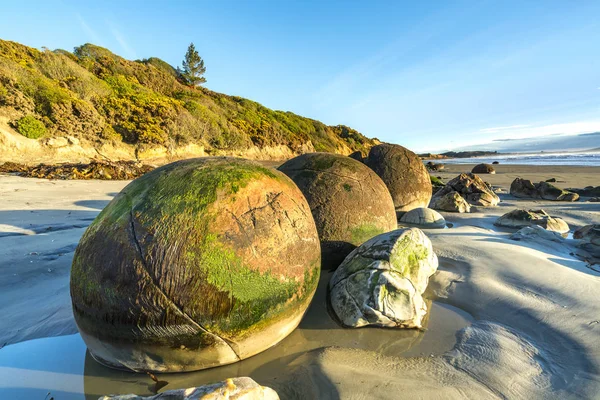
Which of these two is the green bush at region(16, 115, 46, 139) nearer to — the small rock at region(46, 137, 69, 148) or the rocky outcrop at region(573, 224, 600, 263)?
the small rock at region(46, 137, 69, 148)

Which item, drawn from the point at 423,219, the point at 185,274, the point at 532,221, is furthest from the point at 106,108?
the point at 532,221

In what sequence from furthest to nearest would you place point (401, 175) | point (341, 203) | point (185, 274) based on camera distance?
point (401, 175) → point (341, 203) → point (185, 274)

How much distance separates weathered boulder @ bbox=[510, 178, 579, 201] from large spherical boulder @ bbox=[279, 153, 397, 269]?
33.1 ft

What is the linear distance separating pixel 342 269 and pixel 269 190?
1.36 metres

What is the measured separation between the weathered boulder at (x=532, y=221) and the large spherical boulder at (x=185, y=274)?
6.78 m

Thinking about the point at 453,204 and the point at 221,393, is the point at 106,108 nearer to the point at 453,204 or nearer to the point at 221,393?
the point at 453,204

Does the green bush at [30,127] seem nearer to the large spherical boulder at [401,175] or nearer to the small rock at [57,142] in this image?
the small rock at [57,142]

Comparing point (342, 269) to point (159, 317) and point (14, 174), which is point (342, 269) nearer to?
point (159, 317)

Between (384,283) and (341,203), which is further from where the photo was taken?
(341,203)

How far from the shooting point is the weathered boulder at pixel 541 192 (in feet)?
36.7

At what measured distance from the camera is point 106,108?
20.5 meters

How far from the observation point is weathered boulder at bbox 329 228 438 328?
3.08 metres

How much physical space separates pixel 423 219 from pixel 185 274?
6.34 m

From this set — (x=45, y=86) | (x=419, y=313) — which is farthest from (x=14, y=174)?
(x=419, y=313)
